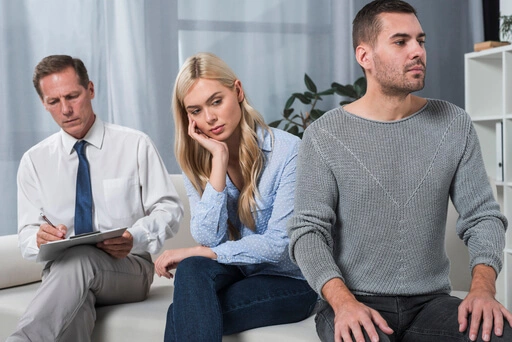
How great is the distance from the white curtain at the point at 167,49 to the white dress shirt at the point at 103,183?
4.10ft

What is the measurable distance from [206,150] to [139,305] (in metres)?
0.49

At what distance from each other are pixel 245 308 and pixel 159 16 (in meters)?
2.32

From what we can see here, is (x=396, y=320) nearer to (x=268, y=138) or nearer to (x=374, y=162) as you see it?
(x=374, y=162)

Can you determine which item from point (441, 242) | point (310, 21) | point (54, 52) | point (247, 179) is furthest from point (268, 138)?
point (310, 21)

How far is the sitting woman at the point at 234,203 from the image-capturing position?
175 cm

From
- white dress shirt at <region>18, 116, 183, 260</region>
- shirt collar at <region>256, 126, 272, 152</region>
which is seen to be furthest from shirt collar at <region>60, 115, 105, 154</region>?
shirt collar at <region>256, 126, 272, 152</region>

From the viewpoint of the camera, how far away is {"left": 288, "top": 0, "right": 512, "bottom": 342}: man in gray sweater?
1.55 meters

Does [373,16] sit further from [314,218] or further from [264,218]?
[264,218]

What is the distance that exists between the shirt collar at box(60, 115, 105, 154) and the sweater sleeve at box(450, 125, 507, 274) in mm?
1121

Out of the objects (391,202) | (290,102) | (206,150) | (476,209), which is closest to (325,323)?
(391,202)

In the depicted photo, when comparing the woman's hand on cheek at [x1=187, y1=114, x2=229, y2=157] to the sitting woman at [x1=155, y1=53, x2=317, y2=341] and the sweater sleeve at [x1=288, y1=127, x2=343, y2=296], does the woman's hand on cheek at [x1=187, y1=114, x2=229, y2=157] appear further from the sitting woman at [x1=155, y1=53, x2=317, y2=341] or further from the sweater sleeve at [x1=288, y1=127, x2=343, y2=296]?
the sweater sleeve at [x1=288, y1=127, x2=343, y2=296]

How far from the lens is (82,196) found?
2.21 meters

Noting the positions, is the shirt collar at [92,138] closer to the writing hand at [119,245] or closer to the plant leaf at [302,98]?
the writing hand at [119,245]

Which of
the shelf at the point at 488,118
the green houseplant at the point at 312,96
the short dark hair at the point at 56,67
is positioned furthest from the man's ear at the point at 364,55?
the green houseplant at the point at 312,96
